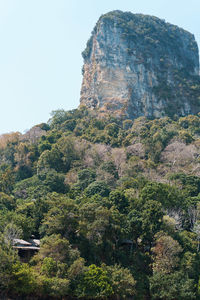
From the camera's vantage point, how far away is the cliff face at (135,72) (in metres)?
61.4

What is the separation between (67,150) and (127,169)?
766 cm

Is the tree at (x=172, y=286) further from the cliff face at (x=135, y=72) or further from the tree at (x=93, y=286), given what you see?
the cliff face at (x=135, y=72)

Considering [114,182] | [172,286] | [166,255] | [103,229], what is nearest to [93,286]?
[103,229]

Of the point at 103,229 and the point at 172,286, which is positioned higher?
the point at 103,229

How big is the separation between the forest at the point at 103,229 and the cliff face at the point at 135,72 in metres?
20.4

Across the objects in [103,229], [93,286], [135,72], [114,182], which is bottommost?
[93,286]

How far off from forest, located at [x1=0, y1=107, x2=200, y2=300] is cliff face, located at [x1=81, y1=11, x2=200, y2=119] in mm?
20383

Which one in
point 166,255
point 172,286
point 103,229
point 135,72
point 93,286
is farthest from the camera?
point 135,72

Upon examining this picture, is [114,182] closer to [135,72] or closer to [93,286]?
[93,286]

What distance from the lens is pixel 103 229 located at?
2430 cm

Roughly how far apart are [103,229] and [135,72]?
43056mm

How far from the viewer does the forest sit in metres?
21.6

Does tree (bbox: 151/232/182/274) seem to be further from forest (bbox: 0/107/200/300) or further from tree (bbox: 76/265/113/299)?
tree (bbox: 76/265/113/299)

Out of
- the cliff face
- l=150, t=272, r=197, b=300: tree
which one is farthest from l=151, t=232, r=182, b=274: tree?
the cliff face
